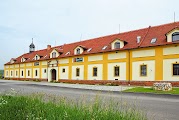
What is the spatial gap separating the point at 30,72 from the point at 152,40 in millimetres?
33351

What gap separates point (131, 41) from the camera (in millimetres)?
30500

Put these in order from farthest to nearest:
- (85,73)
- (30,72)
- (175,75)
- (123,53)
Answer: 1. (30,72)
2. (85,73)
3. (123,53)
4. (175,75)

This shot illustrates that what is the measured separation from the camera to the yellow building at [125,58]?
25.1 m

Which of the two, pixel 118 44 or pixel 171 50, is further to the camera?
pixel 118 44

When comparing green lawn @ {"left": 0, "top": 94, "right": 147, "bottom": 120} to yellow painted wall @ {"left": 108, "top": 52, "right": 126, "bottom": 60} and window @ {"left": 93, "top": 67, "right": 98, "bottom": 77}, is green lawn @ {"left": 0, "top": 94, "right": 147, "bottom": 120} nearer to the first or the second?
yellow painted wall @ {"left": 108, "top": 52, "right": 126, "bottom": 60}

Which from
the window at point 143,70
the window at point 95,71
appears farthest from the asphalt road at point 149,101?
the window at point 95,71

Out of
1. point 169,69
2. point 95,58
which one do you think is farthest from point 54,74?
point 169,69

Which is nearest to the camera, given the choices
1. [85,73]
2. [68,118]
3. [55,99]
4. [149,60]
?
[68,118]

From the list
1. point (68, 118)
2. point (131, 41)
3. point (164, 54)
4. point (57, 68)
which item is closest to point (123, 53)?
point (131, 41)

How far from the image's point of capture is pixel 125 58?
2927 centimetres

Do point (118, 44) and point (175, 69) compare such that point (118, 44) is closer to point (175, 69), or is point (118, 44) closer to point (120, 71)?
point (120, 71)

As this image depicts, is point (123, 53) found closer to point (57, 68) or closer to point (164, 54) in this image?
point (164, 54)

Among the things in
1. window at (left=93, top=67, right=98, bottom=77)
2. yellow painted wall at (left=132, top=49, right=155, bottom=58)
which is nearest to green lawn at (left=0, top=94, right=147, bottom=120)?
yellow painted wall at (left=132, top=49, right=155, bottom=58)

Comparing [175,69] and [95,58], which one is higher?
[95,58]
